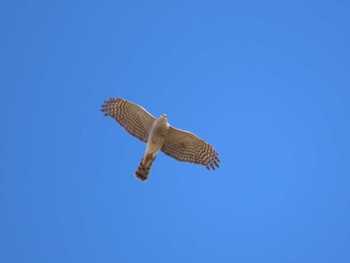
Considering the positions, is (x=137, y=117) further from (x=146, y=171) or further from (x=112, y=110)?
(x=146, y=171)

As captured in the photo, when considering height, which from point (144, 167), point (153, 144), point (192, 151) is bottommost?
point (144, 167)

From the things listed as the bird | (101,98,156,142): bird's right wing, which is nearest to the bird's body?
the bird

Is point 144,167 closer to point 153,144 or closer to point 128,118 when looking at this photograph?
point 153,144

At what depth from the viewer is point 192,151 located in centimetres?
1282

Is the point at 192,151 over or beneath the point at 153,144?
over

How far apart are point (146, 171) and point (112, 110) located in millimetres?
2450

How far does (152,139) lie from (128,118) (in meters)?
1.25

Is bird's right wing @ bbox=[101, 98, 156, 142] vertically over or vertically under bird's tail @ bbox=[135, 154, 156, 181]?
over

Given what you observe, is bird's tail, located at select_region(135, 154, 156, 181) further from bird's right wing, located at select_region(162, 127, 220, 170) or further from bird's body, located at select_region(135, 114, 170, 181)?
bird's right wing, located at select_region(162, 127, 220, 170)

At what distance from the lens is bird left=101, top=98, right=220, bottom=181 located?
1226 cm

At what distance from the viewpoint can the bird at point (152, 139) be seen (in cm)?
1226

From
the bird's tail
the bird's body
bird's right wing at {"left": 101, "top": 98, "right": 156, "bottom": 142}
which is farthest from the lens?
bird's right wing at {"left": 101, "top": 98, "right": 156, "bottom": 142}

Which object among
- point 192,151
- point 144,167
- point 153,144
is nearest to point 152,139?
point 153,144

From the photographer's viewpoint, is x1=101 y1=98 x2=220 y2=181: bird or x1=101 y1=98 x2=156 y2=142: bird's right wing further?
x1=101 y1=98 x2=156 y2=142: bird's right wing
